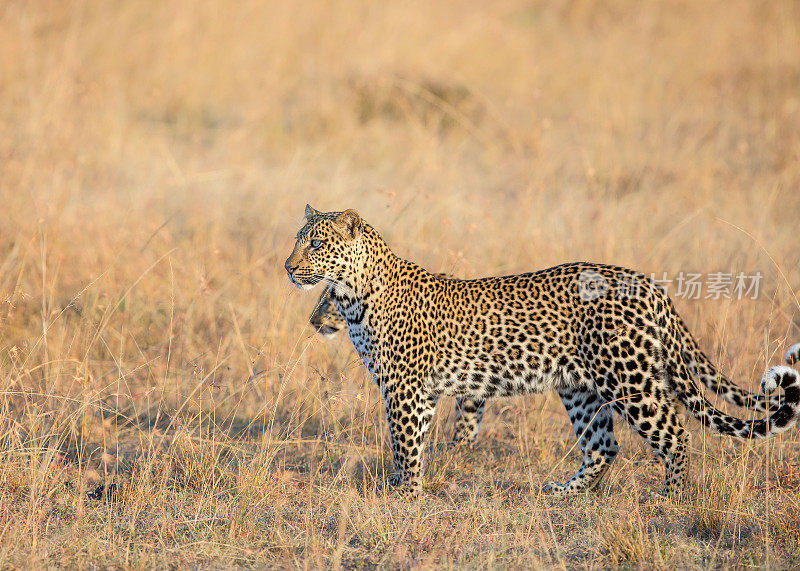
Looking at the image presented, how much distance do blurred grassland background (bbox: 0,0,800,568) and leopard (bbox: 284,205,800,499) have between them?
0.84ft

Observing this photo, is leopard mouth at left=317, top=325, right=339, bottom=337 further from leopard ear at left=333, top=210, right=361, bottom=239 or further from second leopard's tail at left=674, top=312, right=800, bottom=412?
second leopard's tail at left=674, top=312, right=800, bottom=412

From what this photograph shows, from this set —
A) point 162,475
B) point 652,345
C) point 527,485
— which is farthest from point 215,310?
point 652,345

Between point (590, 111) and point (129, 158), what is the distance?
701 centimetres

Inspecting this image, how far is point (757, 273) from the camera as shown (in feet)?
31.2

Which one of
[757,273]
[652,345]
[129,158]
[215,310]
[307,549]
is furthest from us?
[129,158]

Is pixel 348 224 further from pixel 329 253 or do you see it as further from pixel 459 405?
pixel 459 405

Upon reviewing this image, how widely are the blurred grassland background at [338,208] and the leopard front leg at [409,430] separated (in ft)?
0.65

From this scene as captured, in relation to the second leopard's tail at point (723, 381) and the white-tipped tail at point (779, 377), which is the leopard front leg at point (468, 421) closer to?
the second leopard's tail at point (723, 381)

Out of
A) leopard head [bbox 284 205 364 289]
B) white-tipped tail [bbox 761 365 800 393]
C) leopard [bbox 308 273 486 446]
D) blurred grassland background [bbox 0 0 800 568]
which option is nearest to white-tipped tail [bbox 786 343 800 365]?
white-tipped tail [bbox 761 365 800 393]

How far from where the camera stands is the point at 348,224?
20.0ft

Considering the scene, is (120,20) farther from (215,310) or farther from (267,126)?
(215,310)

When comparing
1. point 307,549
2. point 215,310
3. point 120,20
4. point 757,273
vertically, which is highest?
point 120,20

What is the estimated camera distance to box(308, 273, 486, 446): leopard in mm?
6797

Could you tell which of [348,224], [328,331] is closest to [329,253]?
[348,224]
